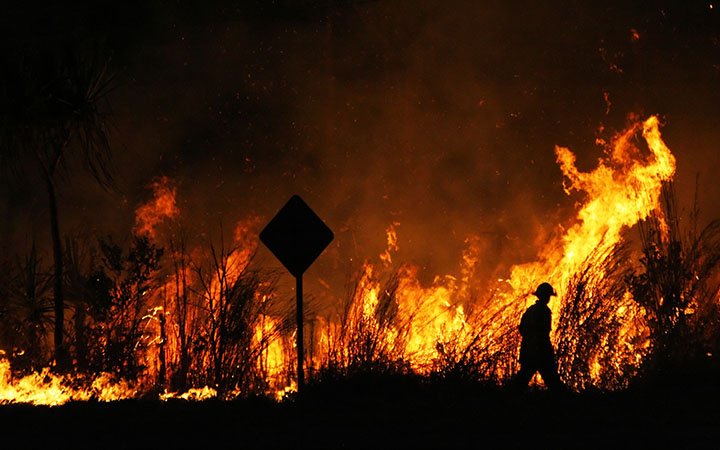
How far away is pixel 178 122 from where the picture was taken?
2009 cm

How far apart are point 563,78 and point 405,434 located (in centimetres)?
1402

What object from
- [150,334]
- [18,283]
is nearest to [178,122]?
[18,283]

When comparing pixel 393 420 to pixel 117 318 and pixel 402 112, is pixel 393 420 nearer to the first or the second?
pixel 117 318

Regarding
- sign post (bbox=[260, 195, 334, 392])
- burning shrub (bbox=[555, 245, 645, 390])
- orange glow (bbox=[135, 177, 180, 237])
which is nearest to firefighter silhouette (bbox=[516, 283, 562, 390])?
burning shrub (bbox=[555, 245, 645, 390])

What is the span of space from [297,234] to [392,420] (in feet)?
8.29

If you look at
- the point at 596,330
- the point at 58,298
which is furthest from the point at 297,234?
the point at 58,298

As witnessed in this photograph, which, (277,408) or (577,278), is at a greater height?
(577,278)

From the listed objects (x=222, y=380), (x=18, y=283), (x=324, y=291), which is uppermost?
(x=324, y=291)

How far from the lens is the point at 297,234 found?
25.6 feet

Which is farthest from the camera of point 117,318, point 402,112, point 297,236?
point 402,112

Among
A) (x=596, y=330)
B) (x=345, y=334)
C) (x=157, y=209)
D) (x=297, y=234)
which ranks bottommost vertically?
(x=596, y=330)

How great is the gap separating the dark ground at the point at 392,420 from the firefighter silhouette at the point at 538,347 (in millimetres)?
312

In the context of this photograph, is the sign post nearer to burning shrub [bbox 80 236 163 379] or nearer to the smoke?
burning shrub [bbox 80 236 163 379]

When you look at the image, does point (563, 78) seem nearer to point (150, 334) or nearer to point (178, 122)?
point (178, 122)
